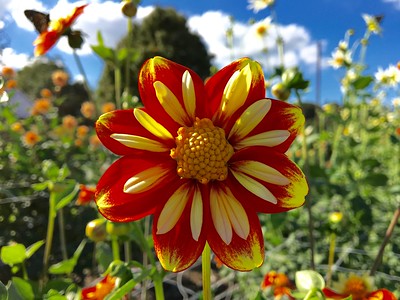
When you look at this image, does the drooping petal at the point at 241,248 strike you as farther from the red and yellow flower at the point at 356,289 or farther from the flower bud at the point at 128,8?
the flower bud at the point at 128,8

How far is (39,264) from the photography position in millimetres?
1690

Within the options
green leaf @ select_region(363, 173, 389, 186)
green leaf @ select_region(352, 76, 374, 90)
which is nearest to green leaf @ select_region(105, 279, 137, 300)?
green leaf @ select_region(352, 76, 374, 90)

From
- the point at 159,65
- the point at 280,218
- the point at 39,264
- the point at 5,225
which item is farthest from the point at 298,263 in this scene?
the point at 159,65

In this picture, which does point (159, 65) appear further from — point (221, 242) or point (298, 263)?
point (298, 263)

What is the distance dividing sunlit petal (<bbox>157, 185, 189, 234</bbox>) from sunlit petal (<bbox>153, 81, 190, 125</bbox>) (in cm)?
8

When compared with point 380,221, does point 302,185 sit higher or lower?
higher

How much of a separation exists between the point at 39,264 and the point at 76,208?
0.42 metres

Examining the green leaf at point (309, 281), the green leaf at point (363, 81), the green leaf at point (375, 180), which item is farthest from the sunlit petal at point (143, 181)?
the green leaf at point (375, 180)

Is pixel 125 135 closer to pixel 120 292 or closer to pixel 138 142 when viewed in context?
pixel 138 142

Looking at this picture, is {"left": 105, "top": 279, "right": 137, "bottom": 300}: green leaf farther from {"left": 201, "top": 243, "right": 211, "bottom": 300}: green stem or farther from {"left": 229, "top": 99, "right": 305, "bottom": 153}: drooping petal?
{"left": 229, "top": 99, "right": 305, "bottom": 153}: drooping petal

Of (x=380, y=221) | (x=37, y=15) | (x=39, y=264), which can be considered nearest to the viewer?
(x=37, y=15)

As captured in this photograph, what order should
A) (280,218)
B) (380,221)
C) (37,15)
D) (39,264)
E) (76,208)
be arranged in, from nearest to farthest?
(37,15) → (280,218) → (39,264) → (380,221) → (76,208)

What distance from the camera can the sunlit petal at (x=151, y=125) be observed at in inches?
17.4

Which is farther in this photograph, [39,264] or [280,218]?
[39,264]
